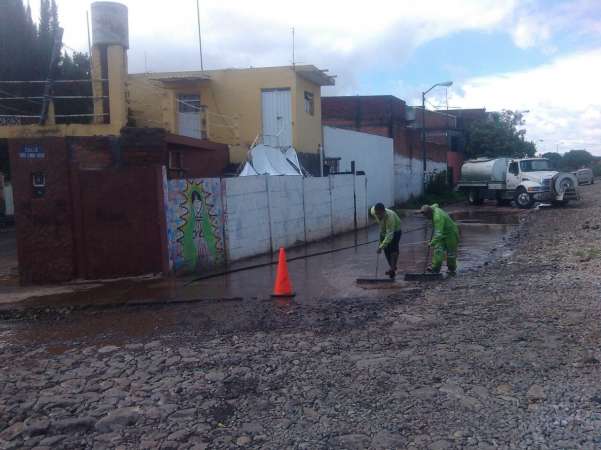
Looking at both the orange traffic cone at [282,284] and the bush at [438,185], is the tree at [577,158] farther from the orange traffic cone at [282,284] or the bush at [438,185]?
the orange traffic cone at [282,284]

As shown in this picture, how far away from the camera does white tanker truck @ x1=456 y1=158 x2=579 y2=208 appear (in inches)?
1134

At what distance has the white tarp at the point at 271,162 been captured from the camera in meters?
18.0

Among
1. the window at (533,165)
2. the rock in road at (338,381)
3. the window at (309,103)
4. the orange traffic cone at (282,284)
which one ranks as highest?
the window at (309,103)

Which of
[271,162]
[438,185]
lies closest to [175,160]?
[271,162]

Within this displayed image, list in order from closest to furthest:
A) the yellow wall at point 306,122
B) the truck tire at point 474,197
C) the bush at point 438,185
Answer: the yellow wall at point 306,122 < the truck tire at point 474,197 < the bush at point 438,185

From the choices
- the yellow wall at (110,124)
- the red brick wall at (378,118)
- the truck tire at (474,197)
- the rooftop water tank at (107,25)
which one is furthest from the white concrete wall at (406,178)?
the yellow wall at (110,124)

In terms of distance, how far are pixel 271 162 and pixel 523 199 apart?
1616 cm

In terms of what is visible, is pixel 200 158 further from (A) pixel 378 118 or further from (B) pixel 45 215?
(A) pixel 378 118

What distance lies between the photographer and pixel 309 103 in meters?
24.4

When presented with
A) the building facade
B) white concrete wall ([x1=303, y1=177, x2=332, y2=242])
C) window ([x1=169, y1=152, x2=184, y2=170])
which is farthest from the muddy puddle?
the building facade

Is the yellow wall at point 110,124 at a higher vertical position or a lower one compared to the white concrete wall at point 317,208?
higher

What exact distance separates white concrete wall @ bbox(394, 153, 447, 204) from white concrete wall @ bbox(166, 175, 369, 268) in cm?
1335

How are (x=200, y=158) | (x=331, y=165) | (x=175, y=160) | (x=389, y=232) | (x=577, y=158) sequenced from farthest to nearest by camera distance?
(x=577, y=158), (x=331, y=165), (x=200, y=158), (x=175, y=160), (x=389, y=232)

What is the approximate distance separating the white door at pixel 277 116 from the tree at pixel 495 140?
3074 centimetres
